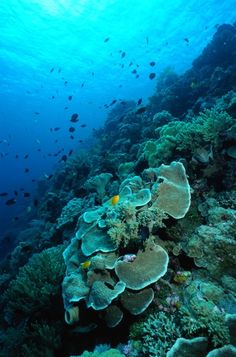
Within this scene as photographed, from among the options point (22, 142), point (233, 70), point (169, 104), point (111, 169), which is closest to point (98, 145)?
point (169, 104)

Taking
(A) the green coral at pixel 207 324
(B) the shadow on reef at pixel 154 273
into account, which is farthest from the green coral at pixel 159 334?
(A) the green coral at pixel 207 324

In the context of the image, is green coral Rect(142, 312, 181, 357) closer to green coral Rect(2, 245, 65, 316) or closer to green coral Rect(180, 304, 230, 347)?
green coral Rect(180, 304, 230, 347)

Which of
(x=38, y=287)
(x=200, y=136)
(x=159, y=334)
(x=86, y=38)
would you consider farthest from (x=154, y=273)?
(x=86, y=38)

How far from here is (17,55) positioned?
33.6 m

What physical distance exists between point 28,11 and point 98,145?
17.8m

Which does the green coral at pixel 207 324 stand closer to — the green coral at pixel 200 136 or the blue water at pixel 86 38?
the green coral at pixel 200 136

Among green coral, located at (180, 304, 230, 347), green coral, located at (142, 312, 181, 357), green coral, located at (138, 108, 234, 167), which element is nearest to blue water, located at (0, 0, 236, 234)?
green coral, located at (138, 108, 234, 167)

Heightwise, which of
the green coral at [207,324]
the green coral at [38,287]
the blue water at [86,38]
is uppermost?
the blue water at [86,38]

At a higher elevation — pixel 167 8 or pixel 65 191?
pixel 167 8

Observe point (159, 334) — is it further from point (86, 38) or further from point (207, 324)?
point (86, 38)

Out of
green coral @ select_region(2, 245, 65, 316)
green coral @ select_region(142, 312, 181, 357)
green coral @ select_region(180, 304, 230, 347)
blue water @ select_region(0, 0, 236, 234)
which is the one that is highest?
blue water @ select_region(0, 0, 236, 234)

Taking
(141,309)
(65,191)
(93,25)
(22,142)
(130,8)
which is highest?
(130,8)

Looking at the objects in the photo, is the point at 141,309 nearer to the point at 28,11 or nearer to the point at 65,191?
the point at 65,191

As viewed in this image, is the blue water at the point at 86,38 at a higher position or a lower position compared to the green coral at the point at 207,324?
higher
